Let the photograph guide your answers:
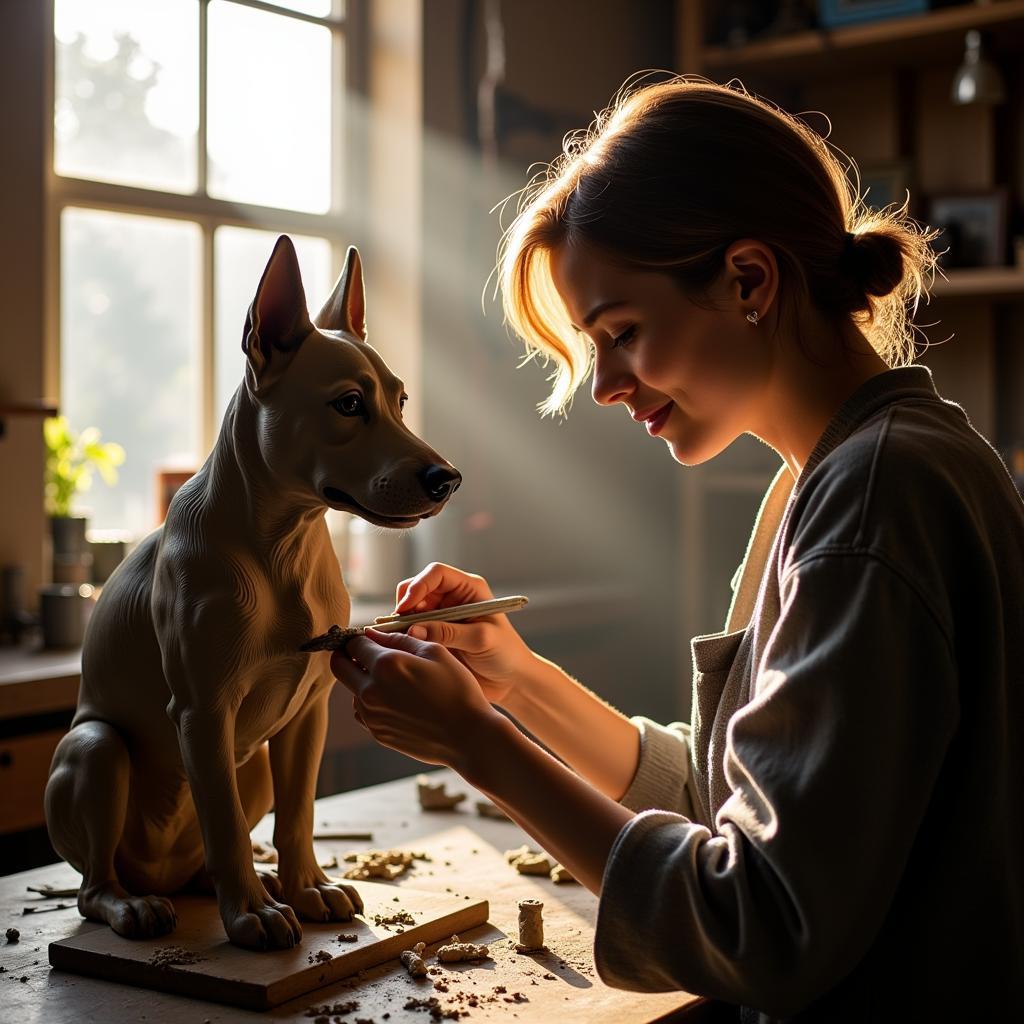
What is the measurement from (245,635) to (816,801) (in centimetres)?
53

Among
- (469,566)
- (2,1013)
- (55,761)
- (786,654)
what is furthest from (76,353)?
(786,654)

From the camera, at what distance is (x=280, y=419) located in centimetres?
109

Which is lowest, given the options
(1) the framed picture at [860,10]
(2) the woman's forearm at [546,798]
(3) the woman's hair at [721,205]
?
(2) the woman's forearm at [546,798]

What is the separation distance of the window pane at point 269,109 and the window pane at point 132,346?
23 cm

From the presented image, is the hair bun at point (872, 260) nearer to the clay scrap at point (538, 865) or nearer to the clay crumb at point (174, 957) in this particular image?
the clay scrap at point (538, 865)

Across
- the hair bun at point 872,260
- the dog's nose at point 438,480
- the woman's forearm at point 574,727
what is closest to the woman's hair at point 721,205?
the hair bun at point 872,260

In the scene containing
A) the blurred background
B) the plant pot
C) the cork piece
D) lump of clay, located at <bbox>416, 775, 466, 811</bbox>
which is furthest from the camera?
the blurred background

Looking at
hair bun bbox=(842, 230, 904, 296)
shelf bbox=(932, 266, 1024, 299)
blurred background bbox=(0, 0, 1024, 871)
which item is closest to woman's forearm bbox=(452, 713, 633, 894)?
hair bun bbox=(842, 230, 904, 296)

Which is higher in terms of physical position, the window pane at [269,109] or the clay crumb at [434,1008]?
the window pane at [269,109]

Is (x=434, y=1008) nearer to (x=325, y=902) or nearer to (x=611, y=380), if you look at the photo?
(x=325, y=902)

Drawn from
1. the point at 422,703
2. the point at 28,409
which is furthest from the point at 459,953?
the point at 28,409

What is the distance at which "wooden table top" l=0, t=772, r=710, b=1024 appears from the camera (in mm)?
971

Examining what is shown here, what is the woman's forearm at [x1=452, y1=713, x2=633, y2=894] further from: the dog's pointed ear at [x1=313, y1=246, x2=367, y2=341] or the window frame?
the window frame

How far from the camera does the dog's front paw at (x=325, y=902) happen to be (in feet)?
3.75
